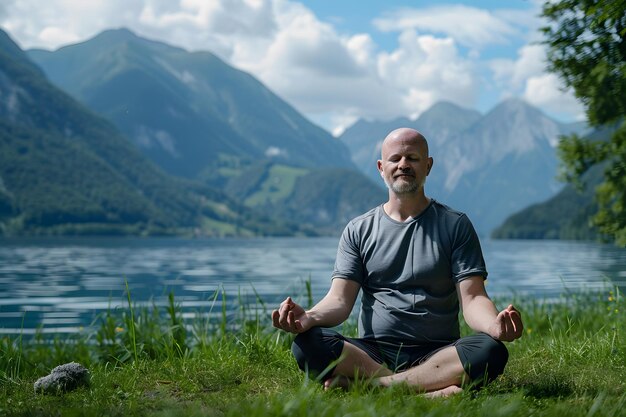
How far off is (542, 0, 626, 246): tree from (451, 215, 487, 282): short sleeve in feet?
8.01

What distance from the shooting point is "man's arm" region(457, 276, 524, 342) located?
4812 millimetres

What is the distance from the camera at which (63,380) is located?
5484 mm

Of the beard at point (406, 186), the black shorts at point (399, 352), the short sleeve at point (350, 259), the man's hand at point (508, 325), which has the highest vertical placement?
the beard at point (406, 186)

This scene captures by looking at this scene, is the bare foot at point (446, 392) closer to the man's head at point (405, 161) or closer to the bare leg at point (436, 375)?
the bare leg at point (436, 375)

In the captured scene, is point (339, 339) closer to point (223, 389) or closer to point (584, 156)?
point (223, 389)

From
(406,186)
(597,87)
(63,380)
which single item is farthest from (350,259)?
(597,87)

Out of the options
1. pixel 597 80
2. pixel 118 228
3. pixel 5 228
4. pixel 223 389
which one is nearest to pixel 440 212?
pixel 223 389

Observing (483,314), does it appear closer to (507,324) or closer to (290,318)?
(507,324)

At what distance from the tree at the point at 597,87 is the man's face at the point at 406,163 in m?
2.30

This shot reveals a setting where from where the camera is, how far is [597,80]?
11.7 meters

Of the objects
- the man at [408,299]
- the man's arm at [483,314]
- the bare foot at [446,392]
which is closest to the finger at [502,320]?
the man's arm at [483,314]

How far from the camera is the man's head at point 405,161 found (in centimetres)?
539

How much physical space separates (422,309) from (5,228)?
6662 inches

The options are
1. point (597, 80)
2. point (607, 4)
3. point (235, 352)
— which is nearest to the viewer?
point (607, 4)
